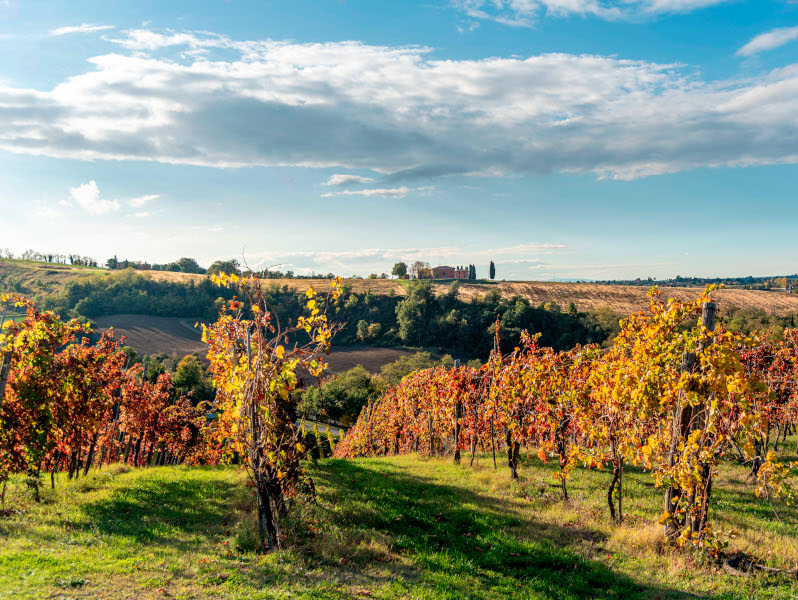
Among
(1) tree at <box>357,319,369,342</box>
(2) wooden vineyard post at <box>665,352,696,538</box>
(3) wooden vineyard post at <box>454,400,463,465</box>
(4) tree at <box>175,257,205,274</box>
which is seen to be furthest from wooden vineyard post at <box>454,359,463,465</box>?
(4) tree at <box>175,257,205,274</box>

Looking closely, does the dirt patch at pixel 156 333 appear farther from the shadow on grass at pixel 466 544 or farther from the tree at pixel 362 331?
the shadow on grass at pixel 466 544

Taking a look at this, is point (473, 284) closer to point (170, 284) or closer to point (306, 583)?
point (170, 284)

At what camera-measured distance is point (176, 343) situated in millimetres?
73562

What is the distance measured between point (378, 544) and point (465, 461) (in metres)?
8.52

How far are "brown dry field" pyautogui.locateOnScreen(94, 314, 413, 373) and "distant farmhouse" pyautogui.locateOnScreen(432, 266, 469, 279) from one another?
170ft

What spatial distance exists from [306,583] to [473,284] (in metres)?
105

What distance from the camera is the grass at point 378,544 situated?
6.12 m

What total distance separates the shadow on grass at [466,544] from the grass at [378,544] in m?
0.03

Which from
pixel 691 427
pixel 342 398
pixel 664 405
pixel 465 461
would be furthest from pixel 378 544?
pixel 342 398

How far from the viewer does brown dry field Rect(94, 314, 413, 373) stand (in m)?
69.1

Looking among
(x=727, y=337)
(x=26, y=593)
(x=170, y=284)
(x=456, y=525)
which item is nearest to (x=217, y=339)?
(x=26, y=593)

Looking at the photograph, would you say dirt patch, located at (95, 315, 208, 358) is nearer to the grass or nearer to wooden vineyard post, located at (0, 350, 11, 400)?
wooden vineyard post, located at (0, 350, 11, 400)

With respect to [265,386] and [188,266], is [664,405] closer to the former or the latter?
[265,386]

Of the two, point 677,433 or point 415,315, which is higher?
point 677,433
